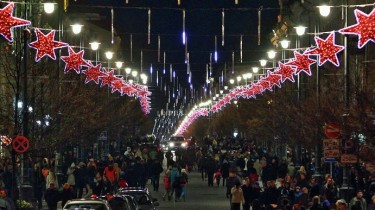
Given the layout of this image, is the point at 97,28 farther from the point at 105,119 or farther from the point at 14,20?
the point at 14,20

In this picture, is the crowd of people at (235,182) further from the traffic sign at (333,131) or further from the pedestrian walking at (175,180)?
the traffic sign at (333,131)

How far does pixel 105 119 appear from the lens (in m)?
64.1

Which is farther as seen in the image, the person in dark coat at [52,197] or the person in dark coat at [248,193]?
the person in dark coat at [248,193]

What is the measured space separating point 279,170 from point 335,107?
9.25m

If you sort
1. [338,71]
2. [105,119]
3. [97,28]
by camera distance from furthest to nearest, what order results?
[97,28], [105,119], [338,71]

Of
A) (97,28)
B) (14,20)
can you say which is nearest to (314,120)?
(14,20)

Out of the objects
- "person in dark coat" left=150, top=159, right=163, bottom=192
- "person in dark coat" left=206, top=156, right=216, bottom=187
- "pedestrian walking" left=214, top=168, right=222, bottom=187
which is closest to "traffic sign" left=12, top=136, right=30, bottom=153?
"person in dark coat" left=150, top=159, right=163, bottom=192

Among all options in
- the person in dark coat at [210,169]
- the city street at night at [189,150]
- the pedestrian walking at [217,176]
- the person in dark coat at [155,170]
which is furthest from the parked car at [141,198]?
the person in dark coat at [210,169]

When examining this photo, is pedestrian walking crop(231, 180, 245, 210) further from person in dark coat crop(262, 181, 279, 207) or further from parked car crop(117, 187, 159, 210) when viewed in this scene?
parked car crop(117, 187, 159, 210)

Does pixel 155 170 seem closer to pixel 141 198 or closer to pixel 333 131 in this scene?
pixel 333 131

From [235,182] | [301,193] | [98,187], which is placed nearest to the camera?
[301,193]

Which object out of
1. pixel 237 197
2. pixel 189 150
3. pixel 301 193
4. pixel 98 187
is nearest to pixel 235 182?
pixel 237 197

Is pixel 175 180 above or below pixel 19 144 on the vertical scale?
below

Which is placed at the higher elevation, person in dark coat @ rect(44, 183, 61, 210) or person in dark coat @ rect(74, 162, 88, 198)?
person in dark coat @ rect(74, 162, 88, 198)
